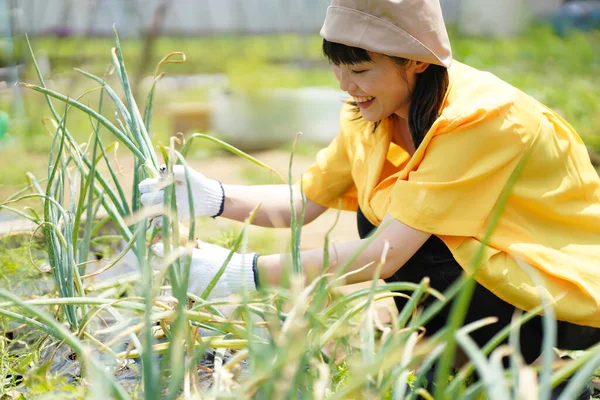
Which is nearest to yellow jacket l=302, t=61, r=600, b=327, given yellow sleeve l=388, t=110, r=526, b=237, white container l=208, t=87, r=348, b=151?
yellow sleeve l=388, t=110, r=526, b=237

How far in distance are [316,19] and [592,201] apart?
23.9 ft

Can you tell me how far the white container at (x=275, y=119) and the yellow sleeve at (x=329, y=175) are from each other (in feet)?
8.73

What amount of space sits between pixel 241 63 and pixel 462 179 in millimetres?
4065

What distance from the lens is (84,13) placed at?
8.27 m

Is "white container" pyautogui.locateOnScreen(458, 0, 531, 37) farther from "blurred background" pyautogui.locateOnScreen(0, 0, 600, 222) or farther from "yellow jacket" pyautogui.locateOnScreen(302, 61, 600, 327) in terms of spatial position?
"yellow jacket" pyautogui.locateOnScreen(302, 61, 600, 327)

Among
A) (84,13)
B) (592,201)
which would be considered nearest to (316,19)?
(84,13)

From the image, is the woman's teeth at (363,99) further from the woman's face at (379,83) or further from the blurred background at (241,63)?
the blurred background at (241,63)

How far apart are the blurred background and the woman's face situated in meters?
0.46

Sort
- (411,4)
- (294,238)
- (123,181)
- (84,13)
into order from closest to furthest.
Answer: (294,238)
(411,4)
(123,181)
(84,13)

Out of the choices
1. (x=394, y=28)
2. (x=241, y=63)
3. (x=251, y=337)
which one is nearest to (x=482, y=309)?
(x=394, y=28)

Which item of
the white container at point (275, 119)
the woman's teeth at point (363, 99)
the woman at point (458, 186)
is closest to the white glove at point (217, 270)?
the woman at point (458, 186)

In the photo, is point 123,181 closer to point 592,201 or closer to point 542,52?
point 592,201

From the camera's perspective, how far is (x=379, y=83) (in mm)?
1482

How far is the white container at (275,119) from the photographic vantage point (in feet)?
14.9
